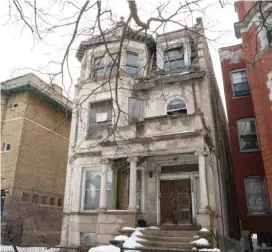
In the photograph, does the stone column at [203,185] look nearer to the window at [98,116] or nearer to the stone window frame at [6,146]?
the window at [98,116]

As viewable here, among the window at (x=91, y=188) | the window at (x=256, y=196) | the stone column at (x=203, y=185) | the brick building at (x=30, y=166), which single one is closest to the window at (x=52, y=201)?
the brick building at (x=30, y=166)

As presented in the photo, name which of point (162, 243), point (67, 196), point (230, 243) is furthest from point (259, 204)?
point (67, 196)

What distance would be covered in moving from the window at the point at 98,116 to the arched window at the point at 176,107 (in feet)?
11.4

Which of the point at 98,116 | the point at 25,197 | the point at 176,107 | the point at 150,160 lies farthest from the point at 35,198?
the point at 176,107

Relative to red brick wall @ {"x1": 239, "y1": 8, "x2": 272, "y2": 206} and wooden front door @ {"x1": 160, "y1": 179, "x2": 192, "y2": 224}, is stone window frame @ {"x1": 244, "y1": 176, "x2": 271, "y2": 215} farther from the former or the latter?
wooden front door @ {"x1": 160, "y1": 179, "x2": 192, "y2": 224}

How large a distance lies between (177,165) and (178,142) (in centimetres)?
239

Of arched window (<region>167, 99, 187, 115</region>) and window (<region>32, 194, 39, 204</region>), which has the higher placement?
arched window (<region>167, 99, 187, 115</region>)

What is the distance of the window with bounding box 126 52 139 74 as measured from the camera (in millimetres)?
17781

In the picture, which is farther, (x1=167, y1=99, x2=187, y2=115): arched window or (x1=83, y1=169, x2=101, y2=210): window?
(x1=167, y1=99, x2=187, y2=115): arched window

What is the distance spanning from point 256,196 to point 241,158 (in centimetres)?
222

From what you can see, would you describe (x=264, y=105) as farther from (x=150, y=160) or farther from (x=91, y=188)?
(x=91, y=188)

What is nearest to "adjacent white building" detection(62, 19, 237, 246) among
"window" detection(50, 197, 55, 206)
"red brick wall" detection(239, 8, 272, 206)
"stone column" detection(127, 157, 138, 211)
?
"stone column" detection(127, 157, 138, 211)

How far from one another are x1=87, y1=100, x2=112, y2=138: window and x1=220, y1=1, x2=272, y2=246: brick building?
24.5ft

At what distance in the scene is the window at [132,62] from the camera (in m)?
17.8
